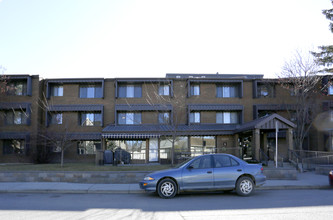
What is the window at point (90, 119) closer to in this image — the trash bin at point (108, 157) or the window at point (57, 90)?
the window at point (57, 90)

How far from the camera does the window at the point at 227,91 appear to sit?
2859 cm

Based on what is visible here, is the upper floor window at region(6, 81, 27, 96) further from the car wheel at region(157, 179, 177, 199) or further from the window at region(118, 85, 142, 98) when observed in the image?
the car wheel at region(157, 179, 177, 199)

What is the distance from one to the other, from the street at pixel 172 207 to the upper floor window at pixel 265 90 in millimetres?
18361

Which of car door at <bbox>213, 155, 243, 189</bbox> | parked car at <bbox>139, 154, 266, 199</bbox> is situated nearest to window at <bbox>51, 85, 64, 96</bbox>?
parked car at <bbox>139, 154, 266, 199</bbox>

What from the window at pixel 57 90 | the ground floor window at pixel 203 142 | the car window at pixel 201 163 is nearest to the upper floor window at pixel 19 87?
the window at pixel 57 90

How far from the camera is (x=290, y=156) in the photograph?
19.5 meters

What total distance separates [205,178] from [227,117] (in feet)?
59.7

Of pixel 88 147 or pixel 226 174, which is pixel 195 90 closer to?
pixel 88 147

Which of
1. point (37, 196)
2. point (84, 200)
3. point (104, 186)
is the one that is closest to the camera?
point (84, 200)

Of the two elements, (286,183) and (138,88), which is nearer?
(286,183)

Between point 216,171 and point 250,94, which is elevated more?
point 250,94

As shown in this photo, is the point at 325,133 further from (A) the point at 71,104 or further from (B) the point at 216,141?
(A) the point at 71,104

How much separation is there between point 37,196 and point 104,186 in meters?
2.98

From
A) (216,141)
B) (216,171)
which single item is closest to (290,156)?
(216,141)
